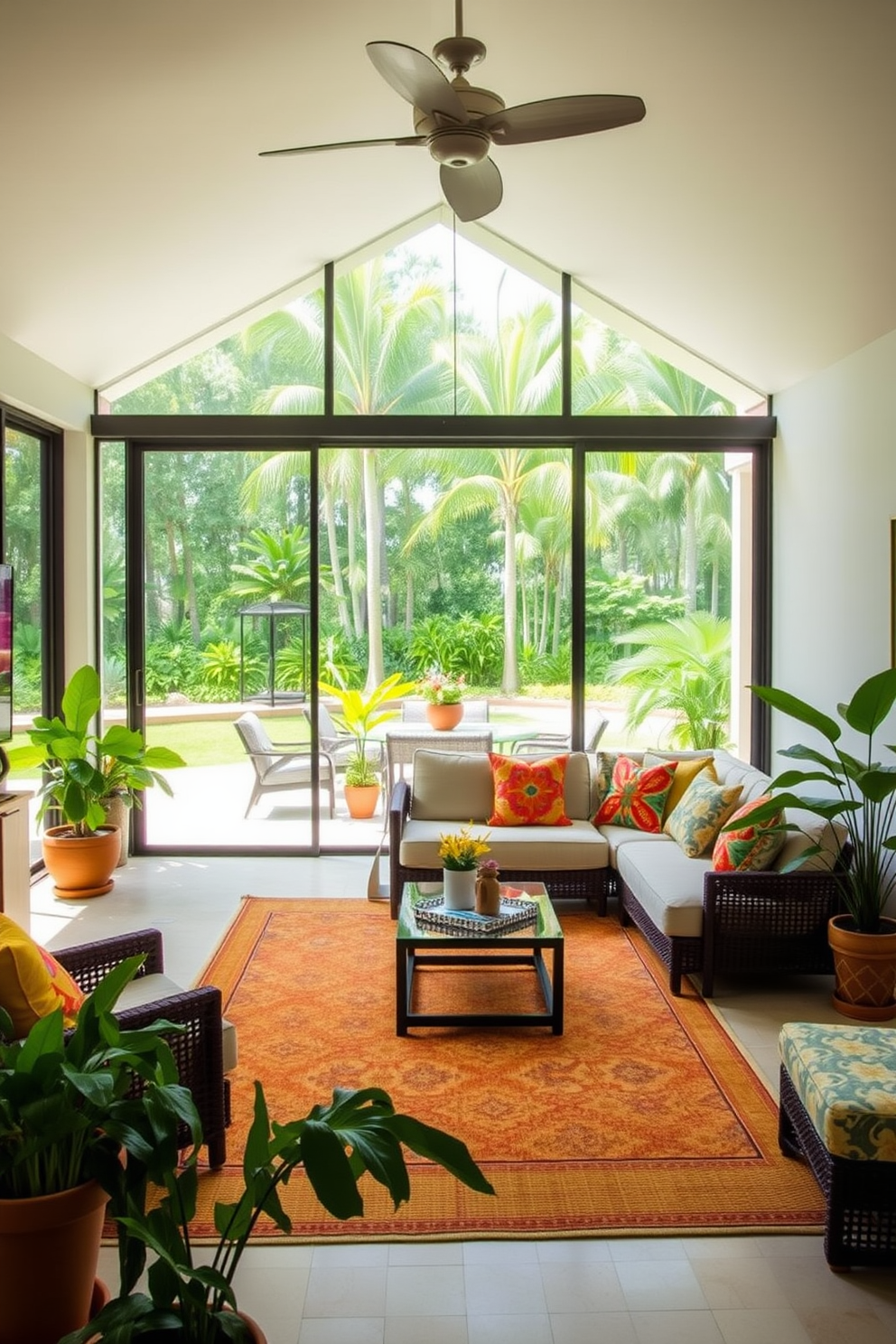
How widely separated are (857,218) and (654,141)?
940mm

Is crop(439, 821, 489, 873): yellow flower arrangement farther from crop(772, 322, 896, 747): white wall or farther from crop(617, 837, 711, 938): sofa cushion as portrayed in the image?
crop(772, 322, 896, 747): white wall

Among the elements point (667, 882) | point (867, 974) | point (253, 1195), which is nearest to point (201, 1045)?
point (253, 1195)

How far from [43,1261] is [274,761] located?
16.4 ft

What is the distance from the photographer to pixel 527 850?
566cm

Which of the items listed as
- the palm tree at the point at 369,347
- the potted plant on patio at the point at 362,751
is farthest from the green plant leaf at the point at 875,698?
the potted plant on patio at the point at 362,751

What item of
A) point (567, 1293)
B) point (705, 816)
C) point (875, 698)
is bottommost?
point (567, 1293)

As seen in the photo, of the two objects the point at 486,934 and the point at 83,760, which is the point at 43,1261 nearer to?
the point at 486,934

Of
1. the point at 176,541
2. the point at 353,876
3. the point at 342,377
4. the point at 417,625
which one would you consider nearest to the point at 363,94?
the point at 342,377

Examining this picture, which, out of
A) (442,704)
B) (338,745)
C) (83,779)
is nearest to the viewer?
(83,779)

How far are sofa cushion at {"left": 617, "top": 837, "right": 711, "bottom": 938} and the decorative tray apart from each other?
60 cm

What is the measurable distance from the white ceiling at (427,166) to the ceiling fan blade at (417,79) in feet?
3.57

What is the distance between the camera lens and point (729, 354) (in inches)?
255

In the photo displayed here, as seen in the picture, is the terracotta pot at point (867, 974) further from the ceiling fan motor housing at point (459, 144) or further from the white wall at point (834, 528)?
the ceiling fan motor housing at point (459, 144)

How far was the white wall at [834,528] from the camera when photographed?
17.2 ft
